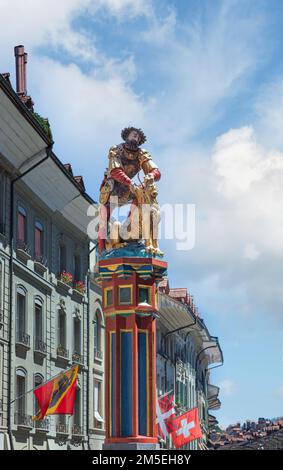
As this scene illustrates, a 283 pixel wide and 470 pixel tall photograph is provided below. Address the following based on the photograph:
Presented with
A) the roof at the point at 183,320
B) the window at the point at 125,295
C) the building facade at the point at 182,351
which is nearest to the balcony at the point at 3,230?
the window at the point at 125,295

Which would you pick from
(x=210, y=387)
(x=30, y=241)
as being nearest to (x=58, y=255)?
(x=30, y=241)

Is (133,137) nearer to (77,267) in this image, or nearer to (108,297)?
(108,297)

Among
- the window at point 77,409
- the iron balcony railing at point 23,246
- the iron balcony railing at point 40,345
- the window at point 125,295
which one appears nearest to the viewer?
the window at point 125,295

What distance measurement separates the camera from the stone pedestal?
54.0ft

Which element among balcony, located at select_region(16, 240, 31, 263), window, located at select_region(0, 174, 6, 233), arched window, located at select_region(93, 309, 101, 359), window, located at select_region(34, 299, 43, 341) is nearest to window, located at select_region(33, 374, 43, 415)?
window, located at select_region(34, 299, 43, 341)

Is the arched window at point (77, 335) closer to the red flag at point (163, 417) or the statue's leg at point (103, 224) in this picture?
the red flag at point (163, 417)

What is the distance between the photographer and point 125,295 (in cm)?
1692

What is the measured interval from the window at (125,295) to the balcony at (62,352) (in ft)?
58.3

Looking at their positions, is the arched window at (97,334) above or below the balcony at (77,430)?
above

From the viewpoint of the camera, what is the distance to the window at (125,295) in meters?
16.9

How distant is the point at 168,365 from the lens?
5572 cm

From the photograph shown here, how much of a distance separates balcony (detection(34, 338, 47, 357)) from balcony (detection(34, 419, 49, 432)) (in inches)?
88.0

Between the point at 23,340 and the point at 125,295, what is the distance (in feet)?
46.8
